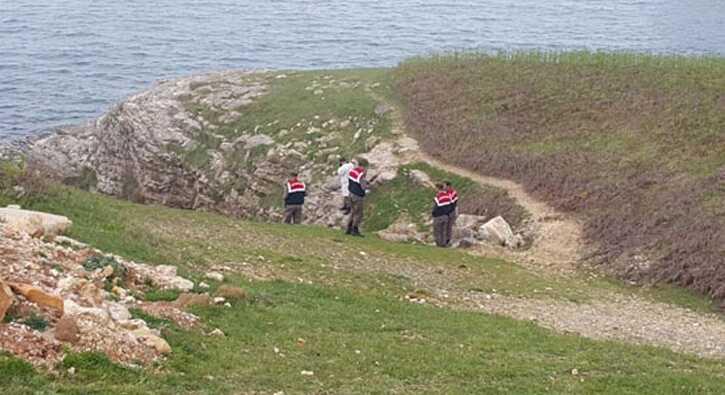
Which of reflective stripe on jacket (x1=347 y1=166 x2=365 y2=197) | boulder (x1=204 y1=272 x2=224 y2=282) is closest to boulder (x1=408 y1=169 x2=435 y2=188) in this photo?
reflective stripe on jacket (x1=347 y1=166 x2=365 y2=197)

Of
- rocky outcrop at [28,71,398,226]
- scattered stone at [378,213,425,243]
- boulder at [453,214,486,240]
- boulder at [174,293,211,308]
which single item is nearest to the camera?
boulder at [174,293,211,308]

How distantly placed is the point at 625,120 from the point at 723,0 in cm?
7597

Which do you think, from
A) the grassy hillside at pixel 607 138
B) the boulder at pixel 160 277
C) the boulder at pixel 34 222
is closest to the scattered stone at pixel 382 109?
the grassy hillside at pixel 607 138

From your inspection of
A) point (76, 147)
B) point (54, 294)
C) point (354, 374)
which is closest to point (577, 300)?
point (354, 374)

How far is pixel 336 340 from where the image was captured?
1730cm

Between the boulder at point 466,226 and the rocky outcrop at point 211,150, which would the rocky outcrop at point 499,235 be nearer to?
the boulder at point 466,226

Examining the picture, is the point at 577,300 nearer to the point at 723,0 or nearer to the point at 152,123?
the point at 152,123

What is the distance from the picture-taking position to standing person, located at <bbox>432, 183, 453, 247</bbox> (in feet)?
112

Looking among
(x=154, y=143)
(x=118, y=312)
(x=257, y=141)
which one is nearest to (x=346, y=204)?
(x=257, y=141)

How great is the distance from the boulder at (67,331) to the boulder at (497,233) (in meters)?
22.8

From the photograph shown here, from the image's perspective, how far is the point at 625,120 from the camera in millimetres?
42406

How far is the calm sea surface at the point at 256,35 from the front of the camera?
68562 millimetres

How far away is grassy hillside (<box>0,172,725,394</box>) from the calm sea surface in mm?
36003

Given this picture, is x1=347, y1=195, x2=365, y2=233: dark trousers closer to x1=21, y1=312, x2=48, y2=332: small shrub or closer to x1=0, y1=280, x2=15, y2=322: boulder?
x1=21, y1=312, x2=48, y2=332: small shrub
